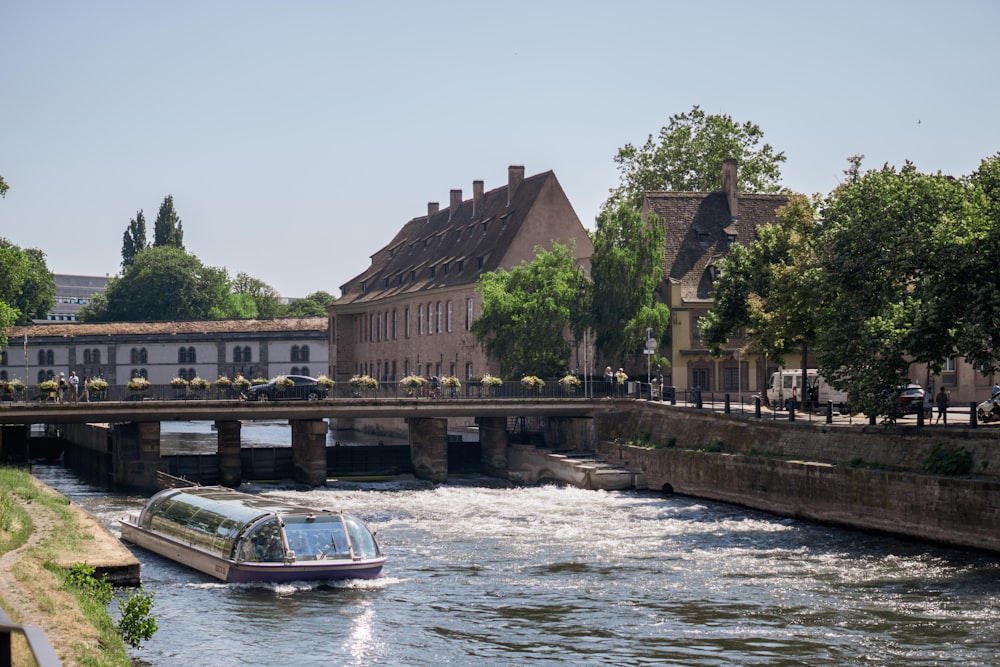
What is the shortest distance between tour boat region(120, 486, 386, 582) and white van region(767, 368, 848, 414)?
2581 centimetres

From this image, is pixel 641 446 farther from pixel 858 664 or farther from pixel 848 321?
pixel 858 664

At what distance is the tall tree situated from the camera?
165625 mm

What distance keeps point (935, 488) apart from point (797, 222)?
68.4ft

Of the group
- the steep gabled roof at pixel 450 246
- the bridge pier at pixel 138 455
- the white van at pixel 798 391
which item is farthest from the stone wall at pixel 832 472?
the steep gabled roof at pixel 450 246

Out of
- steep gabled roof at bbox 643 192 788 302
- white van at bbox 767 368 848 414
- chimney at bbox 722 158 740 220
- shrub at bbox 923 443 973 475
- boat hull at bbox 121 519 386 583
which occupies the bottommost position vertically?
boat hull at bbox 121 519 386 583

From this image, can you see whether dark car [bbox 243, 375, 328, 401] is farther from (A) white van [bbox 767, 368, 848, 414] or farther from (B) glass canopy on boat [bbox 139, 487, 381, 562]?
(B) glass canopy on boat [bbox 139, 487, 381, 562]

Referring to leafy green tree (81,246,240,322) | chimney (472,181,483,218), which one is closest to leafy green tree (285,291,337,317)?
leafy green tree (81,246,240,322)

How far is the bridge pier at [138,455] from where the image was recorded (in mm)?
60125

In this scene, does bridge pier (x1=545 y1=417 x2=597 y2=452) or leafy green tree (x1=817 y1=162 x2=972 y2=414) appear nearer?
leafy green tree (x1=817 y1=162 x2=972 y2=414)

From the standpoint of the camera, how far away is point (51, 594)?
75.6 ft

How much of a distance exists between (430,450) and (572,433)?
23.5 feet

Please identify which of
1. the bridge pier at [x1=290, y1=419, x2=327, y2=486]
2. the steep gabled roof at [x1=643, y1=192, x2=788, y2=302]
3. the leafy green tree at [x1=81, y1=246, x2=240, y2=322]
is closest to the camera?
the bridge pier at [x1=290, y1=419, x2=327, y2=486]

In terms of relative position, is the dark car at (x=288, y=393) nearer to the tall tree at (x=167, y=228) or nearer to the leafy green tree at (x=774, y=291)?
the leafy green tree at (x=774, y=291)

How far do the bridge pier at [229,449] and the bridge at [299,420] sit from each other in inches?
1.7
